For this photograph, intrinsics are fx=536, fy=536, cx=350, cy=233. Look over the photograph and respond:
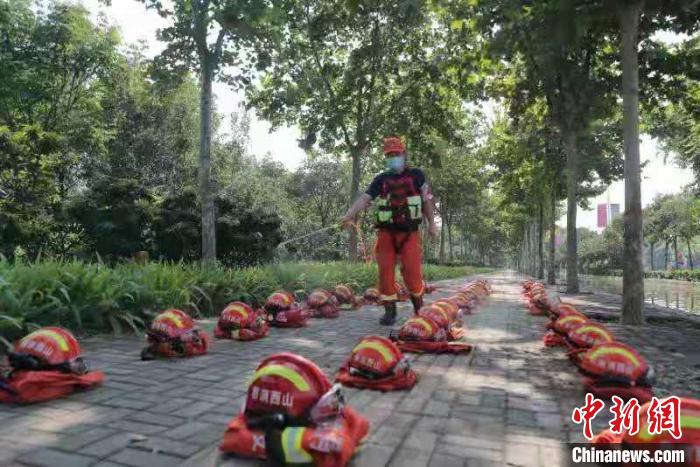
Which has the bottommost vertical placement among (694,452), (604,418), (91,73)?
(604,418)

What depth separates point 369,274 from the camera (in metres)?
17.5

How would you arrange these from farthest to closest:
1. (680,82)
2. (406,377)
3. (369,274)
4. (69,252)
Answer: (369,274), (69,252), (680,82), (406,377)

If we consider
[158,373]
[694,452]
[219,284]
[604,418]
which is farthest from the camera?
[219,284]

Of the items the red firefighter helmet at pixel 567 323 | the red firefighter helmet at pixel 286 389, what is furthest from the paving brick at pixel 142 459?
the red firefighter helmet at pixel 567 323

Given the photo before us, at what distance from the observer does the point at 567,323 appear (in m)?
6.36

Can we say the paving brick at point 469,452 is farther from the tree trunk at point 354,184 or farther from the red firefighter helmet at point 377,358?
the tree trunk at point 354,184

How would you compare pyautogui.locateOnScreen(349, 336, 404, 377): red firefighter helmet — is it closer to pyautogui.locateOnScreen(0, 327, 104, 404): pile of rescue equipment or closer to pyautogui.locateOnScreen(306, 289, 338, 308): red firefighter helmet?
pyautogui.locateOnScreen(0, 327, 104, 404): pile of rescue equipment

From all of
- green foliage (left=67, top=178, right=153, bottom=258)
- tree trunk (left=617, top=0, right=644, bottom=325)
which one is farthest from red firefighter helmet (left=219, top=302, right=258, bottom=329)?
green foliage (left=67, top=178, right=153, bottom=258)

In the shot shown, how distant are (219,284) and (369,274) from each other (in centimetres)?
829

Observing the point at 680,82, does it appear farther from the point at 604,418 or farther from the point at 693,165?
the point at 693,165

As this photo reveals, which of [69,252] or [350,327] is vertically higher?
[69,252]

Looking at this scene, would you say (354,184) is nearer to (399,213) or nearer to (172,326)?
(399,213)

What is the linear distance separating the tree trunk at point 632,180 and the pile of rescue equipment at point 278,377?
3984 mm

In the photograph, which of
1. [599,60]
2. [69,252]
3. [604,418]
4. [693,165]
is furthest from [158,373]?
[693,165]
